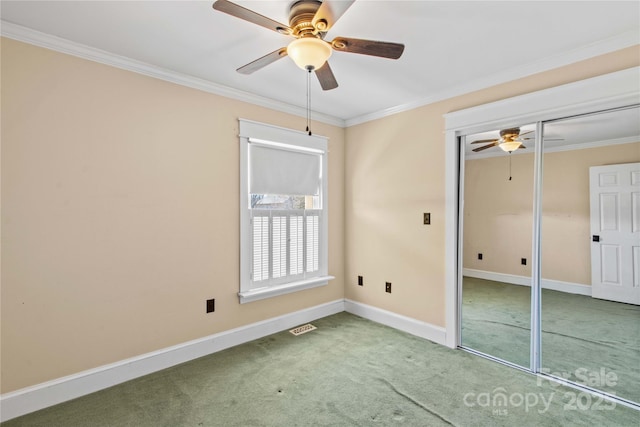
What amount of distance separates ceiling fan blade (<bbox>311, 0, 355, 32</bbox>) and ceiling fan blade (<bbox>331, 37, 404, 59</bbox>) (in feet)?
0.41

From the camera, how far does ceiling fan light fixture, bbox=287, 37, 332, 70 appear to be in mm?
1733

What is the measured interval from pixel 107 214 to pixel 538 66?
3.57m

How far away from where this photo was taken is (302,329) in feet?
11.3

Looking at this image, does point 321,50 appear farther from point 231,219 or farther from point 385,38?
point 231,219

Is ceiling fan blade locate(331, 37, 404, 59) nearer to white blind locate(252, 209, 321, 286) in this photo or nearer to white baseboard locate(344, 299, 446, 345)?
white blind locate(252, 209, 321, 286)

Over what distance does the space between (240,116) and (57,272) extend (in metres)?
1.97

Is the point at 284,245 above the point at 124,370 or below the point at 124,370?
above

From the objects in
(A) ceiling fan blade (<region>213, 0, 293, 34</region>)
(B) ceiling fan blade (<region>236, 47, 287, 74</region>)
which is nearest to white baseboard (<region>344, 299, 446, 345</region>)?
(B) ceiling fan blade (<region>236, 47, 287, 74</region>)

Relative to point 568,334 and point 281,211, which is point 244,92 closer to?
point 281,211

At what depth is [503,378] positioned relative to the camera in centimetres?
245

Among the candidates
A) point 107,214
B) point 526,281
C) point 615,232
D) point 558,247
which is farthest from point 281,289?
point 615,232

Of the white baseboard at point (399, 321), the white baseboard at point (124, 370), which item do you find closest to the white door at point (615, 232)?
the white baseboard at point (399, 321)

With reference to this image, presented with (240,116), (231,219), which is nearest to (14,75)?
(240,116)

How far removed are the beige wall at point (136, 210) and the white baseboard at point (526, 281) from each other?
1.18 feet
